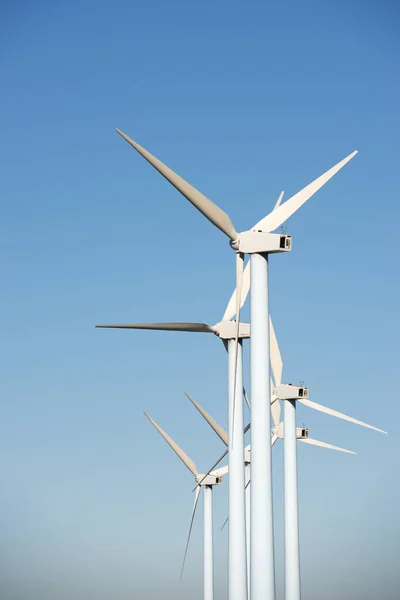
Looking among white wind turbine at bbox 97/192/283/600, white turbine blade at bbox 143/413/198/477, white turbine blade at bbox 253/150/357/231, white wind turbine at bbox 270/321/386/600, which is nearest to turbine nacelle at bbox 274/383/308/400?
white wind turbine at bbox 270/321/386/600

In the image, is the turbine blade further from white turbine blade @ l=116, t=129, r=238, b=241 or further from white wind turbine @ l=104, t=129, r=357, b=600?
white turbine blade @ l=116, t=129, r=238, b=241

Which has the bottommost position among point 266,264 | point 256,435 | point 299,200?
point 256,435

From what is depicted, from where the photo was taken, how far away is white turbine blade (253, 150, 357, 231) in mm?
62844

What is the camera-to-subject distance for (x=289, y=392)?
9131 centimetres

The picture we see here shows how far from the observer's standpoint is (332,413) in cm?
8906

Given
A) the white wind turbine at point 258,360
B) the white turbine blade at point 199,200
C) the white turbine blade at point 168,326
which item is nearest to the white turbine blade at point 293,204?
the white wind turbine at point 258,360

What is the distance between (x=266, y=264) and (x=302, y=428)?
42104mm

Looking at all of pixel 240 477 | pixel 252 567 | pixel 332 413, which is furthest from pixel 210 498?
pixel 252 567

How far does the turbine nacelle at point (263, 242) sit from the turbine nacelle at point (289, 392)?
3151 cm

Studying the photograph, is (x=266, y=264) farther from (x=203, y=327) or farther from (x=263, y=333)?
(x=203, y=327)

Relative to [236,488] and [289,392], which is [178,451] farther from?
[236,488]

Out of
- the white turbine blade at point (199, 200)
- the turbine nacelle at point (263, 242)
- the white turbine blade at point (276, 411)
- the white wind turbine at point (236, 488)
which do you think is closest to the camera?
the white turbine blade at point (199, 200)

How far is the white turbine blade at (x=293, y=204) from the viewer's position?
62.8 m

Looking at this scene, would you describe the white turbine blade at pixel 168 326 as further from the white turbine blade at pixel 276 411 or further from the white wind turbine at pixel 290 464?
the white turbine blade at pixel 276 411
